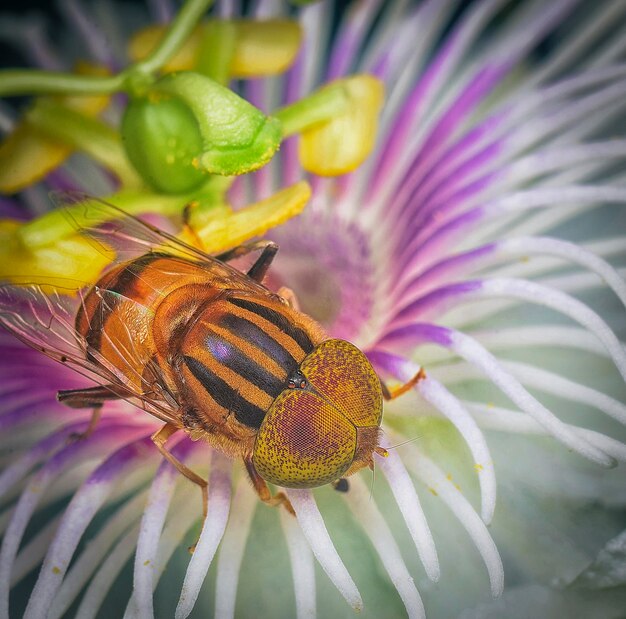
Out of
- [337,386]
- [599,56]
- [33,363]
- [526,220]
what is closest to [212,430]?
[337,386]

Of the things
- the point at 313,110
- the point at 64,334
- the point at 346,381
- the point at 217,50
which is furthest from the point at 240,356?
the point at 217,50

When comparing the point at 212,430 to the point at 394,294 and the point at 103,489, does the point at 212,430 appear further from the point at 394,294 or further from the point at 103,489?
the point at 394,294

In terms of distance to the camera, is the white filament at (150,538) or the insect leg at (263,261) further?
the insect leg at (263,261)

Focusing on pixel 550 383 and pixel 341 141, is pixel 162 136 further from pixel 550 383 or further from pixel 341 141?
pixel 550 383

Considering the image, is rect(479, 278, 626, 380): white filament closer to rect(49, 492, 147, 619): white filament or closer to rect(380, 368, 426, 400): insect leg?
rect(380, 368, 426, 400): insect leg

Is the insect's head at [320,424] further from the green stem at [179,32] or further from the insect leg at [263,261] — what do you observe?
the green stem at [179,32]

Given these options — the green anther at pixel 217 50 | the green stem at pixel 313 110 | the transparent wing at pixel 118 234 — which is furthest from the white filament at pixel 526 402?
the green anther at pixel 217 50
